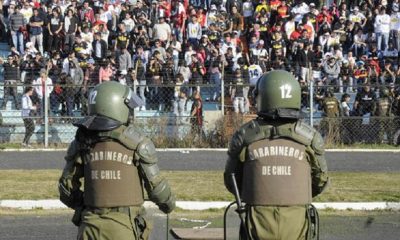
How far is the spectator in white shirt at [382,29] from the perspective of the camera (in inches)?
1064

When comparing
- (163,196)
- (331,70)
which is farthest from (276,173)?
(331,70)

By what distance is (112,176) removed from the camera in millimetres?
6109

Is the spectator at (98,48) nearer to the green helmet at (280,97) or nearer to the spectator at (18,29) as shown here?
the spectator at (18,29)

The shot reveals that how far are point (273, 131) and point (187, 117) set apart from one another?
15.9 metres

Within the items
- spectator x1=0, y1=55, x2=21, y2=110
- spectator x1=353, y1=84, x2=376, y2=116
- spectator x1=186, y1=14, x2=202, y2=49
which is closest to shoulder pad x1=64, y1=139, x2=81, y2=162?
spectator x1=0, y1=55, x2=21, y2=110

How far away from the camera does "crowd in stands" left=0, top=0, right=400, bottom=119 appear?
74.9 ft

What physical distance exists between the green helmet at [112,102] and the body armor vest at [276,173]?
0.89 meters

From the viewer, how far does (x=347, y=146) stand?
21.9 meters

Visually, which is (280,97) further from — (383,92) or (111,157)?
(383,92)

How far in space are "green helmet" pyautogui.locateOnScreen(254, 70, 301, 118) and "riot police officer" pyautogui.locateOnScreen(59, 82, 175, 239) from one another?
0.85 m

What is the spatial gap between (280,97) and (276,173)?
0.53 metres

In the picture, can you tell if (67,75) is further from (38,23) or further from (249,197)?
(249,197)

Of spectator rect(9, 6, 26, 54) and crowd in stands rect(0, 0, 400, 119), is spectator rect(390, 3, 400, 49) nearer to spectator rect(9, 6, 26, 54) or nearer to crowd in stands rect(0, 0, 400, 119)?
crowd in stands rect(0, 0, 400, 119)

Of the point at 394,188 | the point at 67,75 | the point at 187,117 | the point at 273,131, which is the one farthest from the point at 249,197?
the point at 67,75
